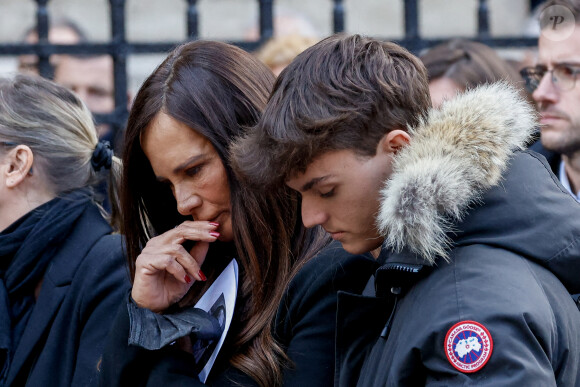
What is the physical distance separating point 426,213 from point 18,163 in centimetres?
193

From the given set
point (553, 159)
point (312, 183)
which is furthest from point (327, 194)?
point (553, 159)

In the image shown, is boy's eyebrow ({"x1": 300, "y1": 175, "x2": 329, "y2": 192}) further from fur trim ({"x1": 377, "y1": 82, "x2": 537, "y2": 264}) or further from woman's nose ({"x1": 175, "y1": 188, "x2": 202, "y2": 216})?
woman's nose ({"x1": 175, "y1": 188, "x2": 202, "y2": 216})

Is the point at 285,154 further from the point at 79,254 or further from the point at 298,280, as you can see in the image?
the point at 79,254

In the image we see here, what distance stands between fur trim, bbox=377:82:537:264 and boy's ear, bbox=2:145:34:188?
5.70 feet

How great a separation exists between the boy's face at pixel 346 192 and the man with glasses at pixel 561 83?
163 centimetres

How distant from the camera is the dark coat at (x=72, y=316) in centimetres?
299

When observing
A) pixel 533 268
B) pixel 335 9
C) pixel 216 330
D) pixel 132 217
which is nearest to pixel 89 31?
pixel 335 9

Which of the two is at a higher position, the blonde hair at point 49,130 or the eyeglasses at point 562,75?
the eyeglasses at point 562,75

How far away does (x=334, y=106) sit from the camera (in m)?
2.04

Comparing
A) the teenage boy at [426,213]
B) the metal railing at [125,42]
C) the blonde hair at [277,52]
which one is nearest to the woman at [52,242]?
the metal railing at [125,42]

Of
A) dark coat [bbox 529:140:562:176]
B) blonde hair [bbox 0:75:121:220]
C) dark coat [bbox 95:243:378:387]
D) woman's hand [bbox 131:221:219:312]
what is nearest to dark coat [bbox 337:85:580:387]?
dark coat [bbox 95:243:378:387]

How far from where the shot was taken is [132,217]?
112 inches

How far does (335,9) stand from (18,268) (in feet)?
6.61

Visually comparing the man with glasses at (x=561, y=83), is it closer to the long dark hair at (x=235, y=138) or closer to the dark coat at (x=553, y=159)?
the dark coat at (x=553, y=159)
